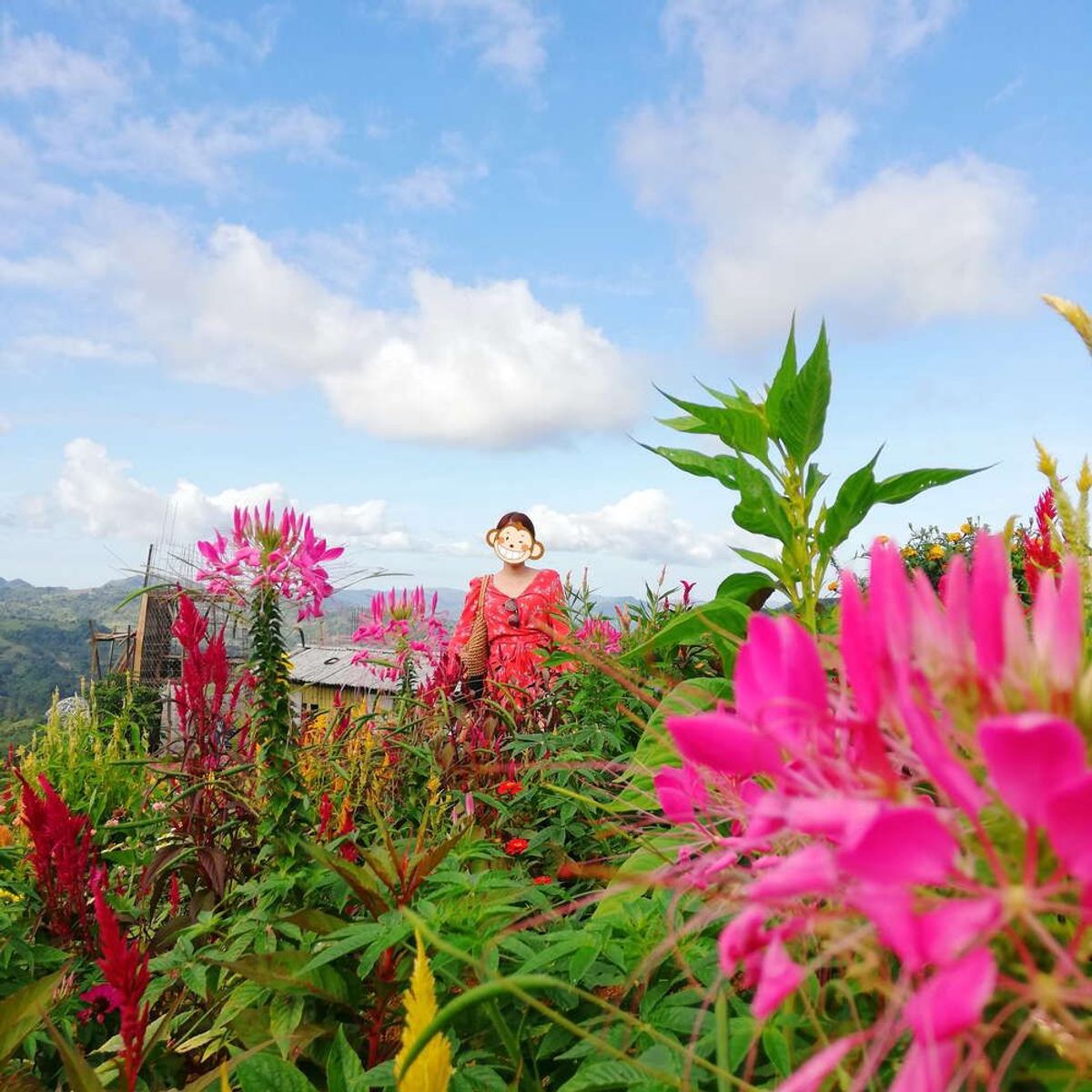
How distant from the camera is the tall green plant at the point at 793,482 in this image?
1292mm

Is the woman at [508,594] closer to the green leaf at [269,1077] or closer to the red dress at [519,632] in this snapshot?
the red dress at [519,632]

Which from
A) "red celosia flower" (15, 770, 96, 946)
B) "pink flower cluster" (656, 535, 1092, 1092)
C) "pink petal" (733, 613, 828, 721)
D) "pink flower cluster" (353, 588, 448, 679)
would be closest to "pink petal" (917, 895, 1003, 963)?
"pink flower cluster" (656, 535, 1092, 1092)

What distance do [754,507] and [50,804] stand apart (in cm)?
145

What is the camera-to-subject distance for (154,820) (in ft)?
6.12

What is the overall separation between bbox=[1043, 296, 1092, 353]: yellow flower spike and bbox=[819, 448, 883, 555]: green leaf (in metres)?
0.55

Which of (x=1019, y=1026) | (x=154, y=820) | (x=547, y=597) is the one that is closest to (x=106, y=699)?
(x=547, y=597)

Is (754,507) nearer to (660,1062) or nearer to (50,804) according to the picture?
(660,1062)

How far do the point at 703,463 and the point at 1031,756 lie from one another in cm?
110

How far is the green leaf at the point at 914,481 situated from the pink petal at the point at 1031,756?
1012mm

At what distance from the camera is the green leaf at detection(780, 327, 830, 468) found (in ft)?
4.16

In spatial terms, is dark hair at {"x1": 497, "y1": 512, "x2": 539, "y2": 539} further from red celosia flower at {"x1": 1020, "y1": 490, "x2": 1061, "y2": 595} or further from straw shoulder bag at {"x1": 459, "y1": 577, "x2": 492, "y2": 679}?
red celosia flower at {"x1": 1020, "y1": 490, "x2": 1061, "y2": 595}

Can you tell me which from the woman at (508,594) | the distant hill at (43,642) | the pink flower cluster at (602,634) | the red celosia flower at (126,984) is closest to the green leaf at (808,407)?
the red celosia flower at (126,984)

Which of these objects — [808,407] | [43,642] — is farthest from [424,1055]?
[43,642]

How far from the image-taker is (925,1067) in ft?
1.15
